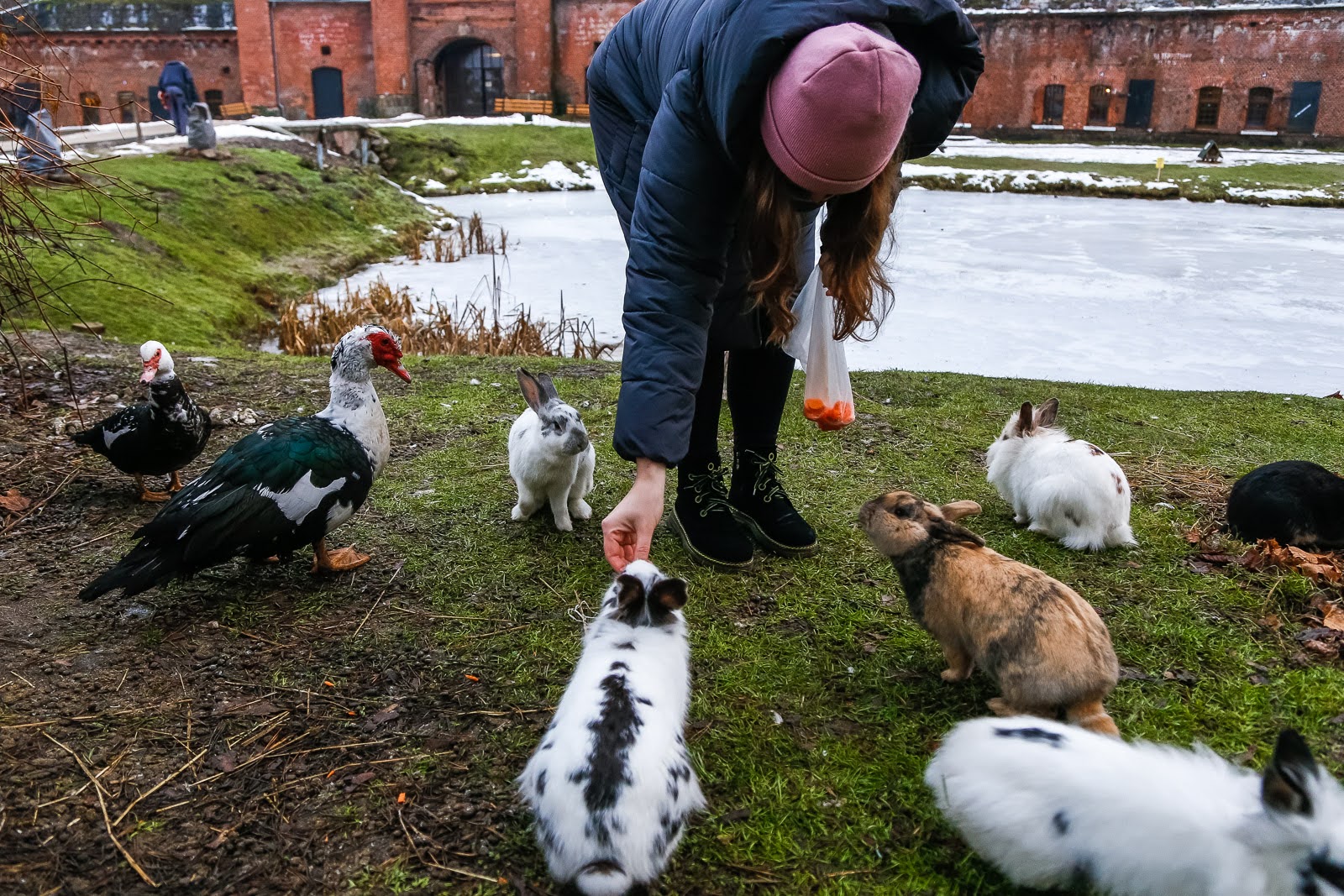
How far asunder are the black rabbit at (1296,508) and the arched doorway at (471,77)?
113ft

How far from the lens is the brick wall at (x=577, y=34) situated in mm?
31812

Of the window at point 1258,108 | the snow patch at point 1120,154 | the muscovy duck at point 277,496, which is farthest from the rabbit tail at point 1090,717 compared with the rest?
the window at point 1258,108

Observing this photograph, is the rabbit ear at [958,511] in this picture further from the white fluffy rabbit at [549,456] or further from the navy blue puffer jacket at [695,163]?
the white fluffy rabbit at [549,456]

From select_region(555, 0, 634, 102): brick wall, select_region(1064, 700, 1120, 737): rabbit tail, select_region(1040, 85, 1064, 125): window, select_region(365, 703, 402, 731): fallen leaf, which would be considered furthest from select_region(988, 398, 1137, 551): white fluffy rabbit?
select_region(1040, 85, 1064, 125): window

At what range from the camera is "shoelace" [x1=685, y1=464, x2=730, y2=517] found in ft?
11.2

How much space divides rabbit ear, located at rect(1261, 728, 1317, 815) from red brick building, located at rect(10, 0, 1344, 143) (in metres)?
33.2

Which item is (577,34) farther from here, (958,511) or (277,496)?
(958,511)

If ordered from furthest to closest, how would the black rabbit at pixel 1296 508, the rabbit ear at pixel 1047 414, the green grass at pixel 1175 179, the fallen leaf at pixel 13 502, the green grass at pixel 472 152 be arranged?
the green grass at pixel 472 152, the green grass at pixel 1175 179, the rabbit ear at pixel 1047 414, the fallen leaf at pixel 13 502, the black rabbit at pixel 1296 508

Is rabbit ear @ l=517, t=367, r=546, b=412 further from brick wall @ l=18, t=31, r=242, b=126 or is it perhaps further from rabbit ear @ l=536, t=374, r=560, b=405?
brick wall @ l=18, t=31, r=242, b=126

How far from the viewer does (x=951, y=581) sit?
8.42 ft

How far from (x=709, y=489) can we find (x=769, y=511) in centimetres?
28

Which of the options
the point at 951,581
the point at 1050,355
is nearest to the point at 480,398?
the point at 951,581

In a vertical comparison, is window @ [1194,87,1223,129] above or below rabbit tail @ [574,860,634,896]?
above

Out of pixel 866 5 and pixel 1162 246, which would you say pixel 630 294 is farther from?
pixel 1162 246
